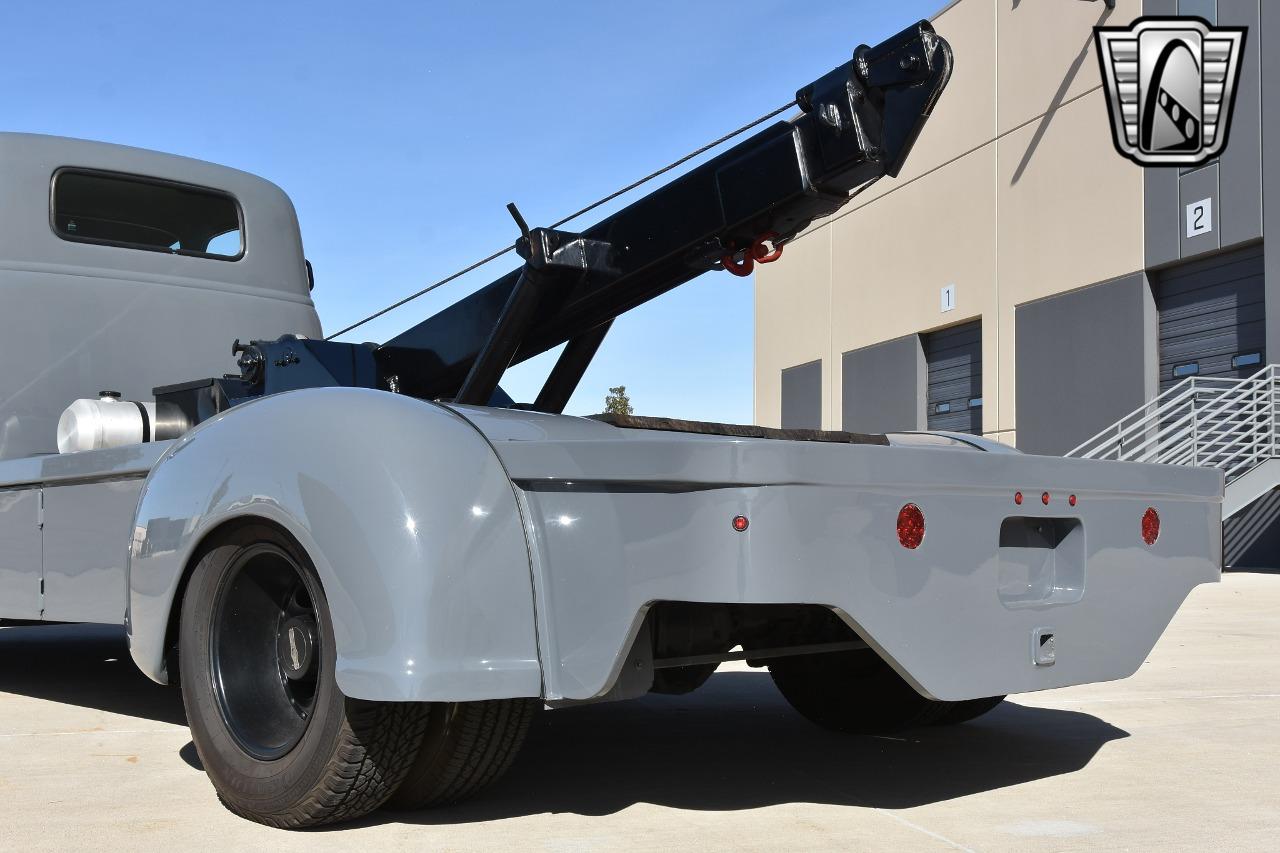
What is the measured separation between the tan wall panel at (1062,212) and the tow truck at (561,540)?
15.4 metres

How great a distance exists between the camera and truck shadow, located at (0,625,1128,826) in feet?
11.4

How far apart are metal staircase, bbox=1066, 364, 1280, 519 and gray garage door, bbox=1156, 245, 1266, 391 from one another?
31 cm

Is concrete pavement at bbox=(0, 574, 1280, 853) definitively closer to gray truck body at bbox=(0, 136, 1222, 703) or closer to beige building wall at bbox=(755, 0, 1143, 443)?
gray truck body at bbox=(0, 136, 1222, 703)

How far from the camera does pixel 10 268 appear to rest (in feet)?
16.9

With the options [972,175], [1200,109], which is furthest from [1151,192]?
[972,175]

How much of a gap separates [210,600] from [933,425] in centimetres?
2099

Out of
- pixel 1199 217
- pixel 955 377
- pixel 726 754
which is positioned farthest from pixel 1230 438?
pixel 726 754

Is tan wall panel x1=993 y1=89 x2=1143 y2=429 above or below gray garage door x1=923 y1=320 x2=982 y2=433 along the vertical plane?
above

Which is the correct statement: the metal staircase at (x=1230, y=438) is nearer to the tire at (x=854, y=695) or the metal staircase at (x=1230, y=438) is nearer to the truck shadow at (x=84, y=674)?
the tire at (x=854, y=695)

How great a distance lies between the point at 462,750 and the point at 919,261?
20678mm

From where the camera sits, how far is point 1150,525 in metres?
3.67

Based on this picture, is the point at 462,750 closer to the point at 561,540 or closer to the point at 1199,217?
the point at 561,540

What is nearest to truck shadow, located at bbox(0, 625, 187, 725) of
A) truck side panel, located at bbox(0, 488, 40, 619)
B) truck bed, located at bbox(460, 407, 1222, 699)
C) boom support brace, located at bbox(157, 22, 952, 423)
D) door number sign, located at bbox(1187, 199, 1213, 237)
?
truck side panel, located at bbox(0, 488, 40, 619)

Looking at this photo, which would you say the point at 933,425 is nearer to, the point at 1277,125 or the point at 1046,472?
the point at 1277,125
